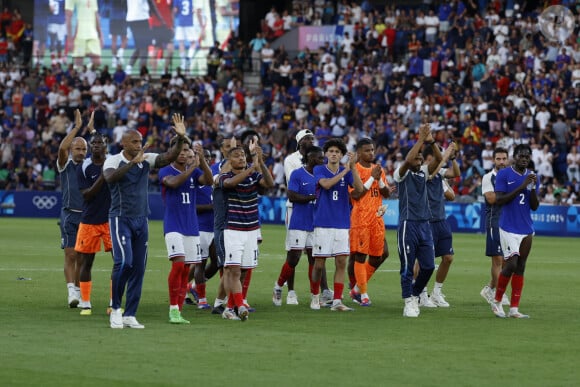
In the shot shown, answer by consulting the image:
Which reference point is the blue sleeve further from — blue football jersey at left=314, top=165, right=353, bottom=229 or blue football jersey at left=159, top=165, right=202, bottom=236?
blue football jersey at left=159, top=165, right=202, bottom=236

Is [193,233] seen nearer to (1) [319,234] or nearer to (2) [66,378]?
(1) [319,234]

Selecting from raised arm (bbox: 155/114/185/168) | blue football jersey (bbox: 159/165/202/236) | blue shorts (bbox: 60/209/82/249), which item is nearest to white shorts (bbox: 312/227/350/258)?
blue football jersey (bbox: 159/165/202/236)

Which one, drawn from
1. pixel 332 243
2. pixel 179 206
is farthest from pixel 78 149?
pixel 332 243

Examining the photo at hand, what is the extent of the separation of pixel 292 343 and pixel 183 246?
2.69m

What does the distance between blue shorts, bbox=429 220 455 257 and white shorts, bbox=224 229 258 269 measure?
11.4 feet

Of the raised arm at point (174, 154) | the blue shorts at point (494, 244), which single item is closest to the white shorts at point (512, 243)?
the blue shorts at point (494, 244)

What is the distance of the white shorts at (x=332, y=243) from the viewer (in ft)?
54.1

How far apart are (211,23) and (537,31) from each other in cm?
1564

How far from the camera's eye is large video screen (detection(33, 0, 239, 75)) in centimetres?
5109

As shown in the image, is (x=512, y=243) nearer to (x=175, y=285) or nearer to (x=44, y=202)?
(x=175, y=285)

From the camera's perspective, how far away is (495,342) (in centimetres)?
1293

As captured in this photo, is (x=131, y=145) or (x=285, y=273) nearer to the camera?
(x=131, y=145)

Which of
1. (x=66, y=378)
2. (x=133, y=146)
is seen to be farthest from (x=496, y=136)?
(x=66, y=378)

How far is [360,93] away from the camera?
4419 centimetres
